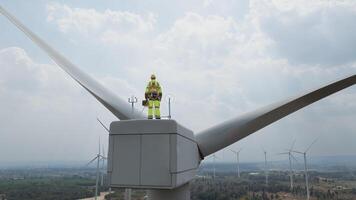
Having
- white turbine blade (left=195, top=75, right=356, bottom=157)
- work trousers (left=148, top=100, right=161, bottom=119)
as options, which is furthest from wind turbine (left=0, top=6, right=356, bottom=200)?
work trousers (left=148, top=100, right=161, bottom=119)

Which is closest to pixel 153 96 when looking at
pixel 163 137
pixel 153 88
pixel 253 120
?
pixel 153 88

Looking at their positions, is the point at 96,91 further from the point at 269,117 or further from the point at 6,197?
the point at 6,197

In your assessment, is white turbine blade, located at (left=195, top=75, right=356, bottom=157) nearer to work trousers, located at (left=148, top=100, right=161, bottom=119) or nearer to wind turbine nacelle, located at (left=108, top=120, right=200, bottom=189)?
work trousers, located at (left=148, top=100, right=161, bottom=119)

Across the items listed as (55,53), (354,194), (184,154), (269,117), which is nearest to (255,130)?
(269,117)

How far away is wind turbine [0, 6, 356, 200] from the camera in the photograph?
22.7 ft

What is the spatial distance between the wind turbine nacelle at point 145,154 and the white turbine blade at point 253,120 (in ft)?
10.7

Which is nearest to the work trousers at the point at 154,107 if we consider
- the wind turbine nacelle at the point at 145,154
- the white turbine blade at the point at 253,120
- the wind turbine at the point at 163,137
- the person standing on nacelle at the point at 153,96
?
the person standing on nacelle at the point at 153,96

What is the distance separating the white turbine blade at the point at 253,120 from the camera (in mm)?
9734

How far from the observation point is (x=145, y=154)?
7.03 m

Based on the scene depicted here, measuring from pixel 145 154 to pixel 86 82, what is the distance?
503 cm

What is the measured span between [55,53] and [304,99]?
9030 mm

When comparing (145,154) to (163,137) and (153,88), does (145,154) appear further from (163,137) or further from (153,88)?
(153,88)

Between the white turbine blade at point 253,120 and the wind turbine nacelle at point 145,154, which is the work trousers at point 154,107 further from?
the white turbine blade at point 253,120

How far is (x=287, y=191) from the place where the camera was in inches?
3110
